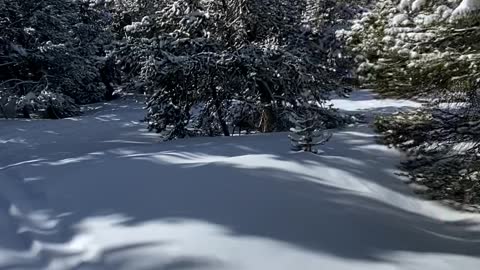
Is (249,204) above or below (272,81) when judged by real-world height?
below

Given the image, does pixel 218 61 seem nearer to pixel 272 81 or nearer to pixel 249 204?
pixel 272 81

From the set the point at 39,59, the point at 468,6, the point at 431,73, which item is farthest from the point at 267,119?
the point at 39,59

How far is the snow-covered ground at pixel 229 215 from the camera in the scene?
4.44 meters

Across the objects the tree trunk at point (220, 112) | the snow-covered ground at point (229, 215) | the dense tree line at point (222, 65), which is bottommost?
the snow-covered ground at point (229, 215)

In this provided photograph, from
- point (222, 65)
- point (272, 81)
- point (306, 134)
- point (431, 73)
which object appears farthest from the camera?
point (272, 81)

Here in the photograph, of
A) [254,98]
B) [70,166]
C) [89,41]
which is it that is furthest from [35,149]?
[89,41]

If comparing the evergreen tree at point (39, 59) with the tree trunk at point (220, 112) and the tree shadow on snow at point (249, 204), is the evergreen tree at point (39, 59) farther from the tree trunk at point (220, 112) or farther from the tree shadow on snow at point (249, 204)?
the tree shadow on snow at point (249, 204)

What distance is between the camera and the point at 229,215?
17.2ft

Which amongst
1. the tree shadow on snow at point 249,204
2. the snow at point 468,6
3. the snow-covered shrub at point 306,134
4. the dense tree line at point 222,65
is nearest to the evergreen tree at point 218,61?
the dense tree line at point 222,65

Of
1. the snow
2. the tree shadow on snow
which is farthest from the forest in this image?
the tree shadow on snow

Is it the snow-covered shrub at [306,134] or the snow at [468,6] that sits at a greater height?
the snow at [468,6]

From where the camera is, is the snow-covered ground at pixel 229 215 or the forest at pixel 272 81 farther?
the forest at pixel 272 81

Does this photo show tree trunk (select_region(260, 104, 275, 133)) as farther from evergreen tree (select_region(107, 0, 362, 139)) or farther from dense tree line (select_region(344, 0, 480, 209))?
dense tree line (select_region(344, 0, 480, 209))

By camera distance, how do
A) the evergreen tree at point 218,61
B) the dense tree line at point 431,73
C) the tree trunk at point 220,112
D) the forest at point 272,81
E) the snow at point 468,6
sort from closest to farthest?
the snow at point 468,6, the dense tree line at point 431,73, the forest at point 272,81, the evergreen tree at point 218,61, the tree trunk at point 220,112
